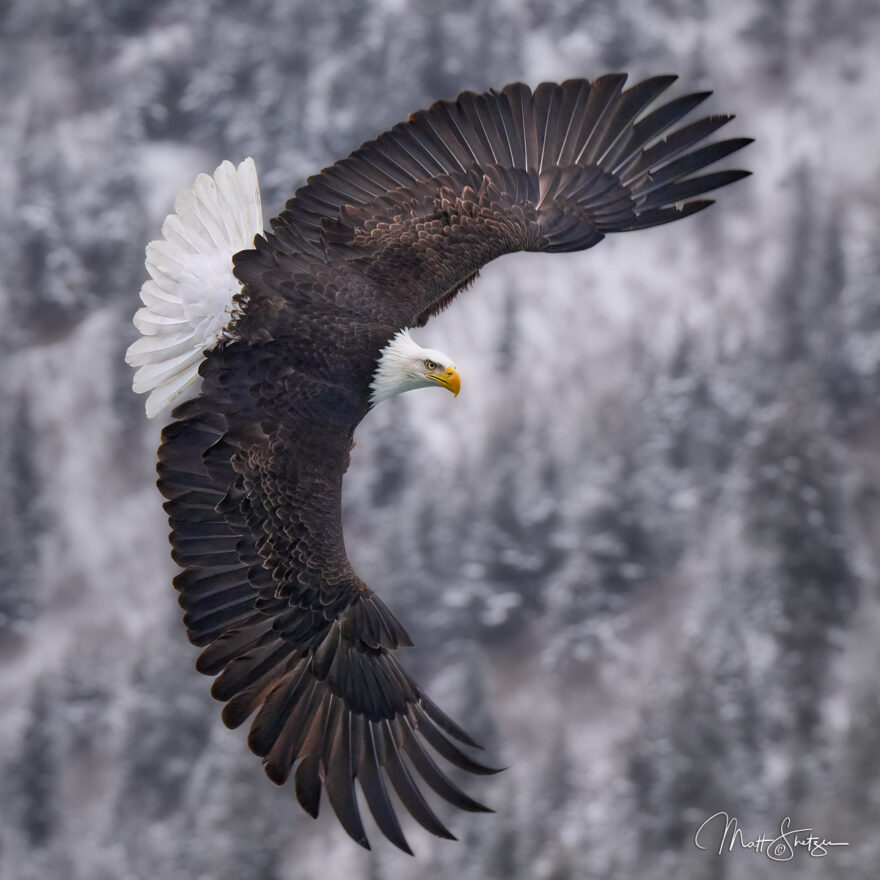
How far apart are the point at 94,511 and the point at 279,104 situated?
2166 cm

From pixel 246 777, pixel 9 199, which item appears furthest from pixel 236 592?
pixel 9 199

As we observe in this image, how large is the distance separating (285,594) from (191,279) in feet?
8.16

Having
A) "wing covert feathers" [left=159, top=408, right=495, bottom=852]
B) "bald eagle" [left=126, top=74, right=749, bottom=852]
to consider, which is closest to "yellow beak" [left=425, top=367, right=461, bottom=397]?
"bald eagle" [left=126, top=74, right=749, bottom=852]

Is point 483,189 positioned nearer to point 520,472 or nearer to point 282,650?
point 282,650

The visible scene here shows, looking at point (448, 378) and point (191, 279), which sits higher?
point (191, 279)

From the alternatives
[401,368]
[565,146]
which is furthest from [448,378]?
[565,146]

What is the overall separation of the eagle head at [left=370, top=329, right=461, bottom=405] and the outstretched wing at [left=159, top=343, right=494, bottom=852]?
0.58 metres

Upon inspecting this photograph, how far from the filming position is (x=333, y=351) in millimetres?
9758

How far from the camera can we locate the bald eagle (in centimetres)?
929

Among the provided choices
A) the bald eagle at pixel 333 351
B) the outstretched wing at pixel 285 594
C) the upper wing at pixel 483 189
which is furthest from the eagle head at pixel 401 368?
the outstretched wing at pixel 285 594

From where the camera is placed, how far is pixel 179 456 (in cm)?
956
